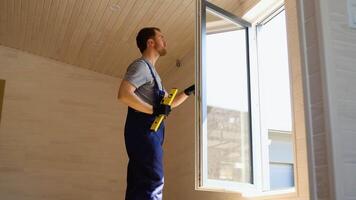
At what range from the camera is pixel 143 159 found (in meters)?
1.95

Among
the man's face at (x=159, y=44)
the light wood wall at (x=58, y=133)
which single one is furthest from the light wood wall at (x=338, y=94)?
the light wood wall at (x=58, y=133)

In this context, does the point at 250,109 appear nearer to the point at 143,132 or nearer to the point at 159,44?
the point at 159,44

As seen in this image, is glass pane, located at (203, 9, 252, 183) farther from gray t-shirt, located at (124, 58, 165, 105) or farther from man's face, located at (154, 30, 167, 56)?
gray t-shirt, located at (124, 58, 165, 105)

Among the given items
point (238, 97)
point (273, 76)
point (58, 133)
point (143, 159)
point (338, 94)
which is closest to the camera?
point (338, 94)

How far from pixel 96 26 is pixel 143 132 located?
7.18 ft

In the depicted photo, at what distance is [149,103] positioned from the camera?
2154mm

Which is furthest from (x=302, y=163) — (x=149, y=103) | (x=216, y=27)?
(x=216, y=27)

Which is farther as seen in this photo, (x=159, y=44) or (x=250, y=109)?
(x=250, y=109)

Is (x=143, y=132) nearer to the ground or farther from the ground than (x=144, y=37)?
nearer to the ground

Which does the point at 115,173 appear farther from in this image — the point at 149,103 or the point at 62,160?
the point at 149,103

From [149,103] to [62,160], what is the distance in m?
3.12

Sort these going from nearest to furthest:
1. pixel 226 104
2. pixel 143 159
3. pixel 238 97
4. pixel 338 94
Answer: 1. pixel 338 94
2. pixel 143 159
3. pixel 226 104
4. pixel 238 97

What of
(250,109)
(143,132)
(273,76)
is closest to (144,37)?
(143,132)

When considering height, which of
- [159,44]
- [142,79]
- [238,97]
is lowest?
[142,79]
